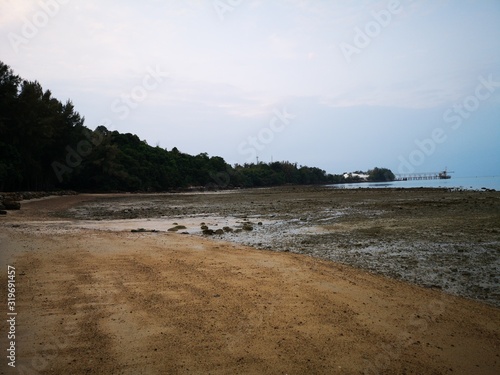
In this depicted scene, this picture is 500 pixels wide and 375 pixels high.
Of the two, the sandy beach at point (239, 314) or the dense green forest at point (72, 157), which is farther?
the dense green forest at point (72, 157)

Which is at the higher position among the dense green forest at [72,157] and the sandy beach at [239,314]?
the dense green forest at [72,157]

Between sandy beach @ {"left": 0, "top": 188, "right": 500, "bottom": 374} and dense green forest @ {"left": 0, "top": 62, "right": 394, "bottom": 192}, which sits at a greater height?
dense green forest @ {"left": 0, "top": 62, "right": 394, "bottom": 192}

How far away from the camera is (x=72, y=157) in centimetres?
5322

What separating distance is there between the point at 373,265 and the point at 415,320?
3488mm

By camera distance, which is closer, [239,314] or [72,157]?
[239,314]

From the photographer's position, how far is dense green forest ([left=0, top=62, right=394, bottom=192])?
3878 centimetres

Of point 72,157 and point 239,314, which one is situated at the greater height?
point 72,157

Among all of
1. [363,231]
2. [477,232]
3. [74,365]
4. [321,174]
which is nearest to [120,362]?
[74,365]

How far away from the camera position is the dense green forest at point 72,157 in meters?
38.8

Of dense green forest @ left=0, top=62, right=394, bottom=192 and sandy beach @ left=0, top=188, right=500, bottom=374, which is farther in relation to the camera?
dense green forest @ left=0, top=62, right=394, bottom=192

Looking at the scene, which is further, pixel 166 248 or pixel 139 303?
pixel 166 248

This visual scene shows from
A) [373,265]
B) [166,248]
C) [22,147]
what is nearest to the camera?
[373,265]

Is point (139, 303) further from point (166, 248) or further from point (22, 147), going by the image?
point (22, 147)

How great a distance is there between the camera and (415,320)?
468 centimetres
